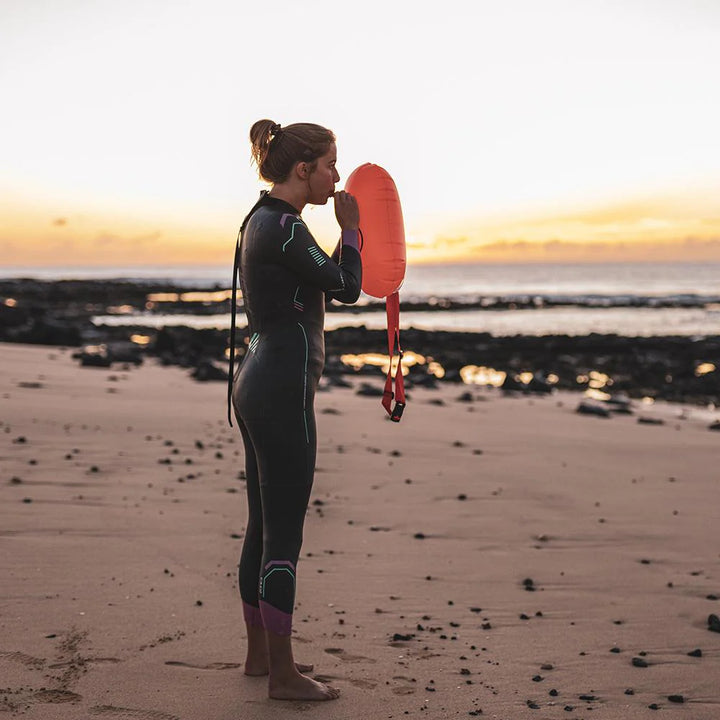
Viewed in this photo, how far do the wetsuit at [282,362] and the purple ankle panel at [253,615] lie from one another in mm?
273

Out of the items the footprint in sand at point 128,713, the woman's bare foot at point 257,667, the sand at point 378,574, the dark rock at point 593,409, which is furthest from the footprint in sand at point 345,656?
the dark rock at point 593,409

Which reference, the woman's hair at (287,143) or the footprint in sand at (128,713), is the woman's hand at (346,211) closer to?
the woman's hair at (287,143)

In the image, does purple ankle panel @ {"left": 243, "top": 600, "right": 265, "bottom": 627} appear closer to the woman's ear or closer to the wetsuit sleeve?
the wetsuit sleeve

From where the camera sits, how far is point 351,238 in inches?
146

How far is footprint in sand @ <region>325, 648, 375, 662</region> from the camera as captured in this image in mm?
4348

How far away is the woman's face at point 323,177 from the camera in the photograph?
3.65 meters

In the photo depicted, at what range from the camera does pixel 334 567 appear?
5.82 meters

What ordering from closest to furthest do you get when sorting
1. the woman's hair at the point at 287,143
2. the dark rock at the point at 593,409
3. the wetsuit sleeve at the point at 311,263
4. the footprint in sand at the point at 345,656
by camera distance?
Result: the wetsuit sleeve at the point at 311,263
the woman's hair at the point at 287,143
the footprint in sand at the point at 345,656
the dark rock at the point at 593,409

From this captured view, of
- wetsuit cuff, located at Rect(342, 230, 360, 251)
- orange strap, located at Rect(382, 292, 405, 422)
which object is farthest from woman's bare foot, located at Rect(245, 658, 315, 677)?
wetsuit cuff, located at Rect(342, 230, 360, 251)

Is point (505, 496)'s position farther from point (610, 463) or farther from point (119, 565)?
point (119, 565)

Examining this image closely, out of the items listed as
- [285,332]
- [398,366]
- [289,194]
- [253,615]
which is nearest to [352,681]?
[253,615]

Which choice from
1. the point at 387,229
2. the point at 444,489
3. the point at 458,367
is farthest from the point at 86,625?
the point at 458,367

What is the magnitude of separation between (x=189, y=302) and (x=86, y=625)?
53.4 meters

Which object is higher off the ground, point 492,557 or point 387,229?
point 387,229
